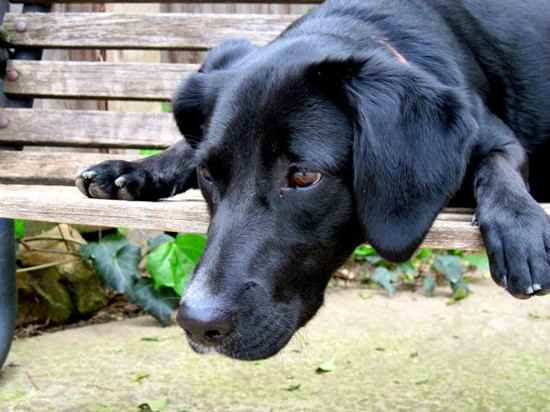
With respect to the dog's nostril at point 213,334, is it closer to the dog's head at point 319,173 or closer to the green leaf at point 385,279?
the dog's head at point 319,173

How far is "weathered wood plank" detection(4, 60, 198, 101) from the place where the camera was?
12.6ft

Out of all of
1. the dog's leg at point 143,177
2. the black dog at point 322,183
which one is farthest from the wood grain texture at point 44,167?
the black dog at point 322,183

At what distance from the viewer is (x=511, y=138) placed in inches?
92.0

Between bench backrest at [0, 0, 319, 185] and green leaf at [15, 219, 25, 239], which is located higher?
bench backrest at [0, 0, 319, 185]

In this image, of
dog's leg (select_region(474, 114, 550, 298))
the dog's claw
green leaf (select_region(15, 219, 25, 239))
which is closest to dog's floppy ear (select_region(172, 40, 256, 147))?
the dog's claw

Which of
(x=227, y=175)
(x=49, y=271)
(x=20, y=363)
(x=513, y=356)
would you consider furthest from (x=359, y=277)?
(x=227, y=175)

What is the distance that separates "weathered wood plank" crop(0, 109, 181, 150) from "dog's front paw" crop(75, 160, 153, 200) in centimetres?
123

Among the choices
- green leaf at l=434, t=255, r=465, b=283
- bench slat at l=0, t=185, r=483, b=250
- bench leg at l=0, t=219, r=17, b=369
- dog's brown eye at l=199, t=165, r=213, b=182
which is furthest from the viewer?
green leaf at l=434, t=255, r=465, b=283

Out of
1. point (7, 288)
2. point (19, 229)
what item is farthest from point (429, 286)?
point (7, 288)

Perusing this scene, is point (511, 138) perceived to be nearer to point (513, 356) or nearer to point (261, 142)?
point (261, 142)

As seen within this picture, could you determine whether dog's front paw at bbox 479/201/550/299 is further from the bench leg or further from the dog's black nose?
the bench leg

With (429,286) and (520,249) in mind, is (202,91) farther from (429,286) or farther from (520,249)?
(429,286)

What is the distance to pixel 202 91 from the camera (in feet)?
7.58

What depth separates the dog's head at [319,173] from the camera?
1.82 m
